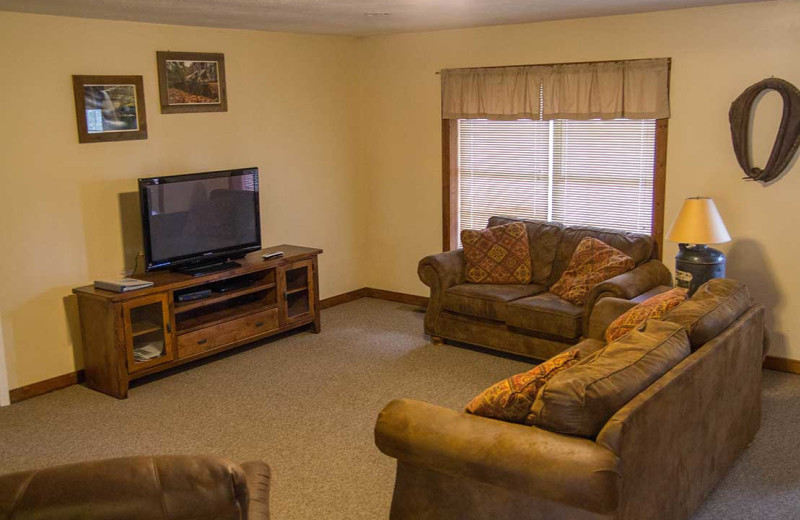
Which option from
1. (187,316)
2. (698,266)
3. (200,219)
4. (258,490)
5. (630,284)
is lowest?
(187,316)

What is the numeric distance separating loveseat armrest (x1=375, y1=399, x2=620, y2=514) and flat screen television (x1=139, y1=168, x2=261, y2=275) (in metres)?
2.88

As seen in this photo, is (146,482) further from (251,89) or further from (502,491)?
(251,89)

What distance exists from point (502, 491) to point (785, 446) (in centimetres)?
218

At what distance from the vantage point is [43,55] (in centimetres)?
492

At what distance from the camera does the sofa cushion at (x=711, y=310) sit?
336 centimetres

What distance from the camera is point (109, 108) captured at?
5.28 meters

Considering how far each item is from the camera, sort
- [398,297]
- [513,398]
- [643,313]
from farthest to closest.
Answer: [398,297], [643,313], [513,398]

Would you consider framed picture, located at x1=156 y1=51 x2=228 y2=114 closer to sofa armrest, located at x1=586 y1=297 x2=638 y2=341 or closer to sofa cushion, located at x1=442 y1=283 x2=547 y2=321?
sofa cushion, located at x1=442 y1=283 x2=547 y2=321

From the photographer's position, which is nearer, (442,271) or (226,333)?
(226,333)

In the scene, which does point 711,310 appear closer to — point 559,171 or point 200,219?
point 559,171

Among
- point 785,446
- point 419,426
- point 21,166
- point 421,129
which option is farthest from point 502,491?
point 421,129

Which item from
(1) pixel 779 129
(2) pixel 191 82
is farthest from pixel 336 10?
(1) pixel 779 129

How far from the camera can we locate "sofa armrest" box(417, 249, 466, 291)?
5.82 meters

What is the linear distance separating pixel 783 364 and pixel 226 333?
3742 mm
